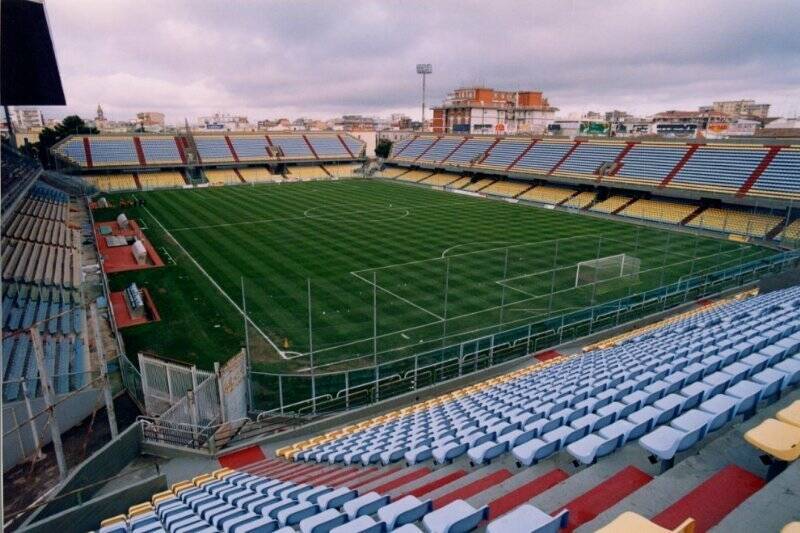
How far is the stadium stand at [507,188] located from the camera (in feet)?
189

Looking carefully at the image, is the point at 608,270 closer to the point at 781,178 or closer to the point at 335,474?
the point at 335,474

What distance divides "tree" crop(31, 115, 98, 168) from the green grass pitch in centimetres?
3490

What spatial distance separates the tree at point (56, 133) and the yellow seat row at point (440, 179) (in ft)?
165

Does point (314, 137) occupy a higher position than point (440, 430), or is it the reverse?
point (314, 137)

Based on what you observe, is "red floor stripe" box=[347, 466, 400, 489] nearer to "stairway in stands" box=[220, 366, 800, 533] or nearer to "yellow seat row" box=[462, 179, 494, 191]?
"stairway in stands" box=[220, 366, 800, 533]

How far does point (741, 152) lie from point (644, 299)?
33491mm

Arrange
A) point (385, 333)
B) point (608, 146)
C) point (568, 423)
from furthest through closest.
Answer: point (608, 146) < point (385, 333) < point (568, 423)

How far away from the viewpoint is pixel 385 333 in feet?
67.4

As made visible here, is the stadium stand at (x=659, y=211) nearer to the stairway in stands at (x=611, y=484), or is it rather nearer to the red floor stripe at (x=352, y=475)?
the stairway in stands at (x=611, y=484)

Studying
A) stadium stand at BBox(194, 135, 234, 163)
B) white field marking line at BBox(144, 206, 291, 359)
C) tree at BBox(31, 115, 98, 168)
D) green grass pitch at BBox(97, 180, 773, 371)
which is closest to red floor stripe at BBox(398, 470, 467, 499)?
green grass pitch at BBox(97, 180, 773, 371)

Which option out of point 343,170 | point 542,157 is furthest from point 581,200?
point 343,170

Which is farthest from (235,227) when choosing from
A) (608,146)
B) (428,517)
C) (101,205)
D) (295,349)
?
(608,146)

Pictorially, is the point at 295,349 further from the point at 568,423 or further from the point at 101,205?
the point at 101,205

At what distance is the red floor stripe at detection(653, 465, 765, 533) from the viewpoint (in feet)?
16.0
